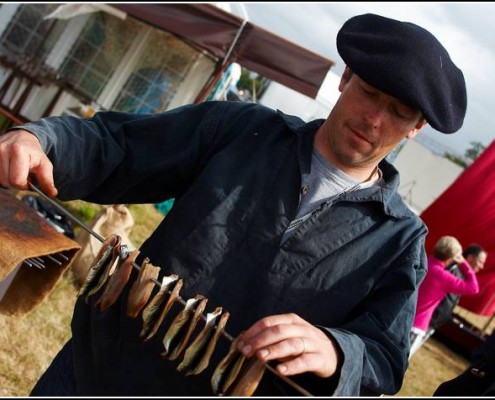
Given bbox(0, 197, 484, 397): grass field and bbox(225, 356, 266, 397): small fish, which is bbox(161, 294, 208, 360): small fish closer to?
bbox(225, 356, 266, 397): small fish

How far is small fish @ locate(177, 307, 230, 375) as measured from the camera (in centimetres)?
131

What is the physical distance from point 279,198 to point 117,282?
0.49m

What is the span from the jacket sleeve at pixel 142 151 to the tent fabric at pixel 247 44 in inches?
182

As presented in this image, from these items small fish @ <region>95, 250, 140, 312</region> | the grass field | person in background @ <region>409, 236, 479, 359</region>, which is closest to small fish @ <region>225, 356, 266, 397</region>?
small fish @ <region>95, 250, 140, 312</region>

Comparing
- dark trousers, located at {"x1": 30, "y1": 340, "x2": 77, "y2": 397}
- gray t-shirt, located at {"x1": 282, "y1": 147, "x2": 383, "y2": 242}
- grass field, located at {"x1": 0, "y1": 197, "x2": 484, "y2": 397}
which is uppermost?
gray t-shirt, located at {"x1": 282, "y1": 147, "x2": 383, "y2": 242}

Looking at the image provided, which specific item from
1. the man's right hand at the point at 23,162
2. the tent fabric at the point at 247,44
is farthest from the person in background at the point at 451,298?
the man's right hand at the point at 23,162

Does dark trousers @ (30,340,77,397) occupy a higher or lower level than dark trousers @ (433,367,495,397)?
lower

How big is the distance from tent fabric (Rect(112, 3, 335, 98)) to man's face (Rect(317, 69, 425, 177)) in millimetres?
4743

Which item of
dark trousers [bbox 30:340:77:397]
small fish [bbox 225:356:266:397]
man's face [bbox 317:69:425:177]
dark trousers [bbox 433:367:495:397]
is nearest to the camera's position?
small fish [bbox 225:356:266:397]

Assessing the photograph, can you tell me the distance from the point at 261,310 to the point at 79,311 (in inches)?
23.9

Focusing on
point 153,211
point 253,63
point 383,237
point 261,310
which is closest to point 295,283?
point 261,310

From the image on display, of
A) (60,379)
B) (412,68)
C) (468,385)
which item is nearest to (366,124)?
(412,68)

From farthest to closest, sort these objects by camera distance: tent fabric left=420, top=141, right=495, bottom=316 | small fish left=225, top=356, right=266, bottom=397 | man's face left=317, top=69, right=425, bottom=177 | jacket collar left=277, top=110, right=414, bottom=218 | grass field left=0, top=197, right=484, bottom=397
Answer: tent fabric left=420, top=141, right=495, bottom=316 < grass field left=0, top=197, right=484, bottom=397 < jacket collar left=277, top=110, right=414, bottom=218 < man's face left=317, top=69, right=425, bottom=177 < small fish left=225, top=356, right=266, bottom=397

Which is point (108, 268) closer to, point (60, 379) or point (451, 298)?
point (60, 379)
